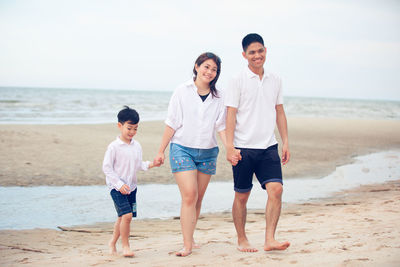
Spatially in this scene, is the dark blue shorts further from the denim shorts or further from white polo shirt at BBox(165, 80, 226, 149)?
white polo shirt at BBox(165, 80, 226, 149)

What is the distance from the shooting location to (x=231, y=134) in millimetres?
3918

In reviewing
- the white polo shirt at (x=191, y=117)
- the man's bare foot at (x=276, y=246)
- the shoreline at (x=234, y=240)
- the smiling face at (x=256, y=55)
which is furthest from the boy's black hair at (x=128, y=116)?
the man's bare foot at (x=276, y=246)

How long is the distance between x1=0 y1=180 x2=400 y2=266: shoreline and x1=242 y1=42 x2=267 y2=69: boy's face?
5.78ft

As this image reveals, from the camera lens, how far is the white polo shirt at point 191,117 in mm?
4000

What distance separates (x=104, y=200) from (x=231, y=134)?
3.73 meters

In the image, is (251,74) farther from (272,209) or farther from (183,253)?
(183,253)

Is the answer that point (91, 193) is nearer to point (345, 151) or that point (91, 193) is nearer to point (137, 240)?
point (137, 240)

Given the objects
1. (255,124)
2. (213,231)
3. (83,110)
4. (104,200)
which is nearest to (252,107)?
(255,124)

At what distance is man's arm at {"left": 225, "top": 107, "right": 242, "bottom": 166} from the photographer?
12.7 feet

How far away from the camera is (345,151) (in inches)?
537

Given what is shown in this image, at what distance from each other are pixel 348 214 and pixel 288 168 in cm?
450

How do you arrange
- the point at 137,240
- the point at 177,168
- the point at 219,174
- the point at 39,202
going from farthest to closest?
the point at 219,174, the point at 39,202, the point at 137,240, the point at 177,168

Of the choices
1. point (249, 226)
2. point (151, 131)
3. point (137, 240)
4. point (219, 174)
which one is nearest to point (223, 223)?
point (249, 226)

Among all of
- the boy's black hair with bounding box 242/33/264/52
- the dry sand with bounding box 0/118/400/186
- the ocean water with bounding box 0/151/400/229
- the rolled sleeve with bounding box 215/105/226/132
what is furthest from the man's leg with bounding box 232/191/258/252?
the dry sand with bounding box 0/118/400/186
